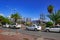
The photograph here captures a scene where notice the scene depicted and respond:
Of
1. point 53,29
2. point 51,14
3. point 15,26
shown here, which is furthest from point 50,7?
point 53,29

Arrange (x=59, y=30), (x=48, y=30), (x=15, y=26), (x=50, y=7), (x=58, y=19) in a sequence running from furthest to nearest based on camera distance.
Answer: (x=50, y=7) < (x=58, y=19) < (x=15, y=26) < (x=48, y=30) < (x=59, y=30)

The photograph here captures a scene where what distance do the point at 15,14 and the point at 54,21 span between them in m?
30.6

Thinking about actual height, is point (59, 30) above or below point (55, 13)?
below

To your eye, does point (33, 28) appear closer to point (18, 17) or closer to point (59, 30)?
point (59, 30)

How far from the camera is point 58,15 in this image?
50.2m

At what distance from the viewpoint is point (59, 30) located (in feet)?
102

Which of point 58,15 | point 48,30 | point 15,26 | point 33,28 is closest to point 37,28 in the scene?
point 33,28

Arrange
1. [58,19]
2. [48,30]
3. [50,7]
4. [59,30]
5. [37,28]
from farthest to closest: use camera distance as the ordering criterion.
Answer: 1. [50,7]
2. [58,19]
3. [37,28]
4. [48,30]
5. [59,30]

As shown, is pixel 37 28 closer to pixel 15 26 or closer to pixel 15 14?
pixel 15 26

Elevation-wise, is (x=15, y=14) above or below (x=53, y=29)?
above

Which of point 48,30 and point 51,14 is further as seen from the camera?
point 51,14

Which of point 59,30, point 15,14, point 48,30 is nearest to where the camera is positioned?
point 59,30

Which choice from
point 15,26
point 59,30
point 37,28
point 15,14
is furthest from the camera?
point 15,14

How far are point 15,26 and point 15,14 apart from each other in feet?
102
